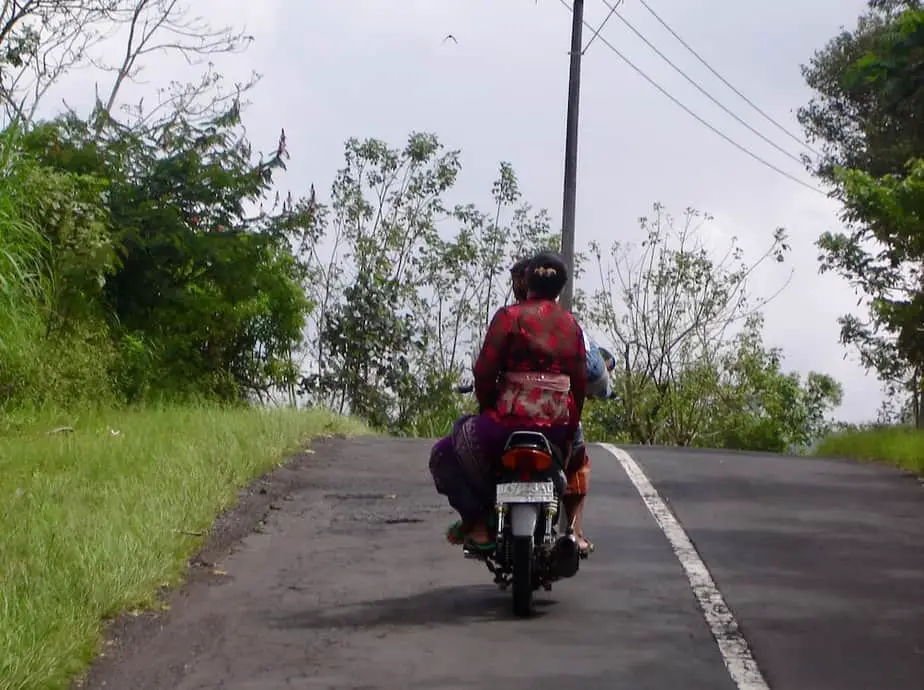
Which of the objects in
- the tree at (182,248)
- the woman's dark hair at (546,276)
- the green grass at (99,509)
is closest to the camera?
the green grass at (99,509)

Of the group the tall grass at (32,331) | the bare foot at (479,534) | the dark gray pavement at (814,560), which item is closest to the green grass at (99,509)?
the tall grass at (32,331)

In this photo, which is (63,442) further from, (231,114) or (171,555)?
(231,114)

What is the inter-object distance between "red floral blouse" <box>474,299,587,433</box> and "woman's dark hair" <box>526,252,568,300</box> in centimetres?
13

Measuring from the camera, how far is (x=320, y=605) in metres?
8.58

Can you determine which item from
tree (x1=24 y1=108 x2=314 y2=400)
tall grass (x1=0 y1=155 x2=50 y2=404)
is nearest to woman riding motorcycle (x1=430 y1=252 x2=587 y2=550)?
tall grass (x1=0 y1=155 x2=50 y2=404)

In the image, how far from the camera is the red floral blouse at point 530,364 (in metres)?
8.33

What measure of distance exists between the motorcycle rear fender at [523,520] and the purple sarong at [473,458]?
0.35 meters

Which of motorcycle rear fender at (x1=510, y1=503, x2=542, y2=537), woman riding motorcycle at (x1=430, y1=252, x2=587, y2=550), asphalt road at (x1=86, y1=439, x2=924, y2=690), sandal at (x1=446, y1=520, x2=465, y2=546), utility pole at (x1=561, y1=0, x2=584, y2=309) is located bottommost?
asphalt road at (x1=86, y1=439, x2=924, y2=690)

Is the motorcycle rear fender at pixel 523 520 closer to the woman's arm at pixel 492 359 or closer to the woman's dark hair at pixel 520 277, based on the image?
the woman's arm at pixel 492 359

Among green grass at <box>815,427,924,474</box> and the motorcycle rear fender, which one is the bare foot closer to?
the motorcycle rear fender

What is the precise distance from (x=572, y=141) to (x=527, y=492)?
2127 centimetres

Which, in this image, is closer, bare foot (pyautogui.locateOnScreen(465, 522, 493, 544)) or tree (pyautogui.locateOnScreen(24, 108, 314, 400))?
bare foot (pyautogui.locateOnScreen(465, 522, 493, 544))

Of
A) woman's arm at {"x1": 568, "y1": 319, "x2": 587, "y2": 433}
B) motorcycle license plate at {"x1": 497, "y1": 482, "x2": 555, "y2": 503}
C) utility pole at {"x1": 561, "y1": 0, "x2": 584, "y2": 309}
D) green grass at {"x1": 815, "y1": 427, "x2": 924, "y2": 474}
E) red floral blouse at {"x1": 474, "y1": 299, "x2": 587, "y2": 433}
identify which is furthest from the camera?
utility pole at {"x1": 561, "y1": 0, "x2": 584, "y2": 309}

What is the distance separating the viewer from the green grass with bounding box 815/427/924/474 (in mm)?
17391
